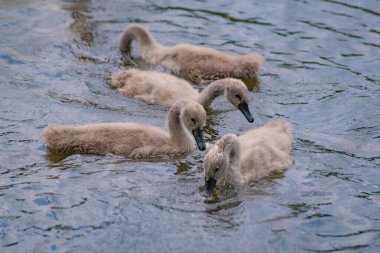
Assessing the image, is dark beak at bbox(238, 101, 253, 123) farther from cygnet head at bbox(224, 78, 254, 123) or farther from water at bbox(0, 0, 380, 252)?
water at bbox(0, 0, 380, 252)

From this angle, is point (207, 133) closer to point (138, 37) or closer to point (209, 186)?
point (209, 186)

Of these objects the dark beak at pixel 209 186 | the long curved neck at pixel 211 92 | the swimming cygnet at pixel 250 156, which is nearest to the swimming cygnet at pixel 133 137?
the swimming cygnet at pixel 250 156

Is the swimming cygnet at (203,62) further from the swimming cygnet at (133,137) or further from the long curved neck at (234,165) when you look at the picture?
the long curved neck at (234,165)

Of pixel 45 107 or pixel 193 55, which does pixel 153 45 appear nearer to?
pixel 193 55

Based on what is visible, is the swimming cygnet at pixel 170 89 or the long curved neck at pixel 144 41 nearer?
the swimming cygnet at pixel 170 89

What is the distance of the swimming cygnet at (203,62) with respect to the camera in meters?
10.9

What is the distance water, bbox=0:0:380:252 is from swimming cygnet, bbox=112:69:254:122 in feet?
0.49

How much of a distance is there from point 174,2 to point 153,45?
2.36 metres

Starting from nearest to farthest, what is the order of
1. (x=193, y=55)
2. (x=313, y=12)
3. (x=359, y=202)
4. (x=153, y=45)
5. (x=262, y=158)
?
(x=359, y=202) → (x=262, y=158) → (x=193, y=55) → (x=153, y=45) → (x=313, y=12)

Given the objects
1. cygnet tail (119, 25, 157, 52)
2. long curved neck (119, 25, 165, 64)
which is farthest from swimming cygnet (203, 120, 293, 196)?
cygnet tail (119, 25, 157, 52)

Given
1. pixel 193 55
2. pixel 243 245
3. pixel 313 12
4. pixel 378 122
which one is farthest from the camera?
pixel 313 12

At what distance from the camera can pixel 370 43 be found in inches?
481

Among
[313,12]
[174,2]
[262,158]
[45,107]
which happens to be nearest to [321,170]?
[262,158]

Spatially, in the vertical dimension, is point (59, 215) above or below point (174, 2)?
below
